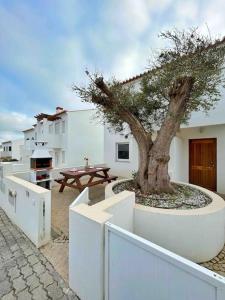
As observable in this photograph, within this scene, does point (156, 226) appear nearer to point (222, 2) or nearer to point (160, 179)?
point (160, 179)

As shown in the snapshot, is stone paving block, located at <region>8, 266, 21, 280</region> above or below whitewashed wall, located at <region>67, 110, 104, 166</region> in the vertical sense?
below

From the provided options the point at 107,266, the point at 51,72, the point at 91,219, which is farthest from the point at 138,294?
the point at 51,72

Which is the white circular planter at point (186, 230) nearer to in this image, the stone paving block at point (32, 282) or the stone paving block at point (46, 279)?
the stone paving block at point (46, 279)

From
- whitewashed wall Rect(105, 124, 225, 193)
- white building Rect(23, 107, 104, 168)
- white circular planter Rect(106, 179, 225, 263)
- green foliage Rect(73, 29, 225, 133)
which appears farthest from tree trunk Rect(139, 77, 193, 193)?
white building Rect(23, 107, 104, 168)

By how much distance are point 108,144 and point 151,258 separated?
989 centimetres

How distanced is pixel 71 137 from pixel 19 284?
12793 mm

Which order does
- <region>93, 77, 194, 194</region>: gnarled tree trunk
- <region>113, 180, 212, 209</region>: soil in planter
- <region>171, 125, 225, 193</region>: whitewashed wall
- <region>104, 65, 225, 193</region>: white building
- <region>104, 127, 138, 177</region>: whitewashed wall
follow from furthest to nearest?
<region>104, 127, 138, 177</region>: whitewashed wall
<region>171, 125, 225, 193</region>: whitewashed wall
<region>104, 65, 225, 193</region>: white building
<region>93, 77, 194, 194</region>: gnarled tree trunk
<region>113, 180, 212, 209</region>: soil in planter

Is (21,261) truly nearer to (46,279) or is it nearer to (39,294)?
(46,279)

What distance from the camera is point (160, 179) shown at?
15.4 ft

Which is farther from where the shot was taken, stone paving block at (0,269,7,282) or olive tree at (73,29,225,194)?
olive tree at (73,29,225,194)

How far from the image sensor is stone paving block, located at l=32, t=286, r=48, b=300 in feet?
7.78

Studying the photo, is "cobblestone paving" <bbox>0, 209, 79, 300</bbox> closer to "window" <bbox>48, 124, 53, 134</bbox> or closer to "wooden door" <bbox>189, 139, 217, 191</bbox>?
"wooden door" <bbox>189, 139, 217, 191</bbox>

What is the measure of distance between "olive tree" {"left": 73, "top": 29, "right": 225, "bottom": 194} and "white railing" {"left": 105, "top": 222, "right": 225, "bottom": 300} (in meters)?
2.82

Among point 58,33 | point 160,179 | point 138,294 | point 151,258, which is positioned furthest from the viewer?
point 58,33
